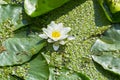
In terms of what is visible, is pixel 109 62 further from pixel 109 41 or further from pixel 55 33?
pixel 55 33

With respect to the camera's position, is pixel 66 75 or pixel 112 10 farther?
pixel 112 10

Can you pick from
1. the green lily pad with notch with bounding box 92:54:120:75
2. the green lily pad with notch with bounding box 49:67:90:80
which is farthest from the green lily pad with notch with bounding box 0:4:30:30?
the green lily pad with notch with bounding box 92:54:120:75

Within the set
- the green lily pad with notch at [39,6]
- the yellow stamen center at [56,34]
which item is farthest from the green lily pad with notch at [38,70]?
the green lily pad with notch at [39,6]

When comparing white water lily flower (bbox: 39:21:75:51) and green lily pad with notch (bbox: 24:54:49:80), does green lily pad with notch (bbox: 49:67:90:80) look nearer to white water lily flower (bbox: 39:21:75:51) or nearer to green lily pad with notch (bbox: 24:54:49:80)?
green lily pad with notch (bbox: 24:54:49:80)

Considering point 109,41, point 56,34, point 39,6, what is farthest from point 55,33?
point 109,41

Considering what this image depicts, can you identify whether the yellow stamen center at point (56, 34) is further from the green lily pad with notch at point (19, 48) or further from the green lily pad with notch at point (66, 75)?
the green lily pad with notch at point (66, 75)

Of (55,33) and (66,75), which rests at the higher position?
(55,33)

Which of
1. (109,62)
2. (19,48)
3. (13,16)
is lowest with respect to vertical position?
(109,62)
